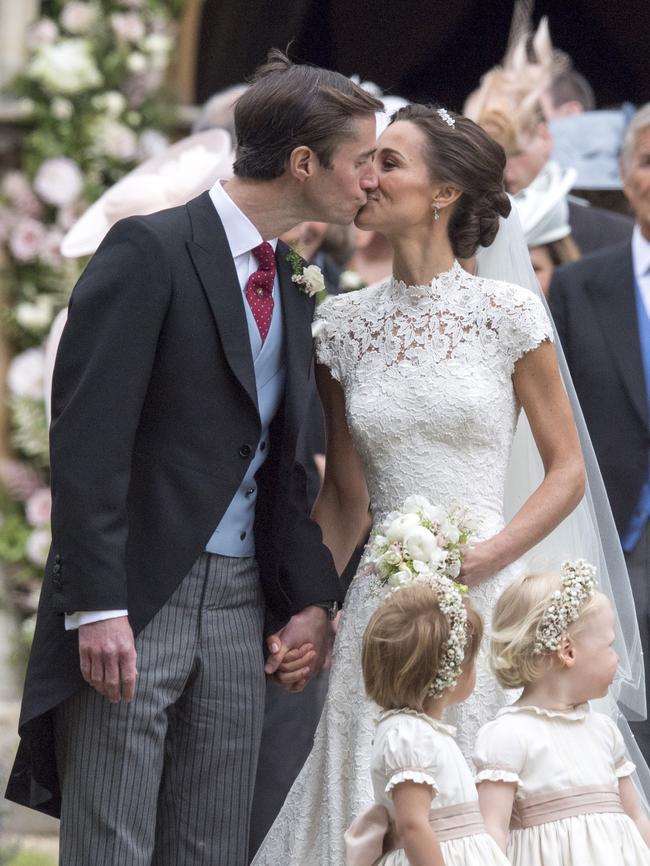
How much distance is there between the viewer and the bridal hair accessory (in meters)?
4.33

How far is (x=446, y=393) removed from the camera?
4.25 metres

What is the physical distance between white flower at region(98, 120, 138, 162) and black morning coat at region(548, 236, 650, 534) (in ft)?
11.2

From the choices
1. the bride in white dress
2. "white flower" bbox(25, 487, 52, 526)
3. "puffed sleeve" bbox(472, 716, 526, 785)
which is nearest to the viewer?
"puffed sleeve" bbox(472, 716, 526, 785)

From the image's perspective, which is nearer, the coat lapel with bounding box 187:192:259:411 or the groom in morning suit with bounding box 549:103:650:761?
the coat lapel with bounding box 187:192:259:411

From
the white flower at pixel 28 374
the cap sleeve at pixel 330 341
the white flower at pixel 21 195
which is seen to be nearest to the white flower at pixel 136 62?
the white flower at pixel 21 195

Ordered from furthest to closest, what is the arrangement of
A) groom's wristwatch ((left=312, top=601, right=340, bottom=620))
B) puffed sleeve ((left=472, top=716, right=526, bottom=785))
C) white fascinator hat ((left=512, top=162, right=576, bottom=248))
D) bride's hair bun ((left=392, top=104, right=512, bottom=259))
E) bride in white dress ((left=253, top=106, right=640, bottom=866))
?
white fascinator hat ((left=512, top=162, right=576, bottom=248))
bride's hair bun ((left=392, top=104, right=512, bottom=259))
bride in white dress ((left=253, top=106, right=640, bottom=866))
groom's wristwatch ((left=312, top=601, right=340, bottom=620))
puffed sleeve ((left=472, top=716, right=526, bottom=785))

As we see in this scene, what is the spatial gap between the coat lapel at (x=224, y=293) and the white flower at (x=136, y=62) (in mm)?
5116

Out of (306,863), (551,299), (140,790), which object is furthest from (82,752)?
(551,299)

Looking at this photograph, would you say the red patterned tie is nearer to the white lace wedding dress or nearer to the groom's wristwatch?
the white lace wedding dress

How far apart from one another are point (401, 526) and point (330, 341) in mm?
759

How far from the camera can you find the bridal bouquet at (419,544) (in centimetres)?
384

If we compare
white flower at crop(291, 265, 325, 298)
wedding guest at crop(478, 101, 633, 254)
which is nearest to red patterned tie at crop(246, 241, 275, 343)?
white flower at crop(291, 265, 325, 298)

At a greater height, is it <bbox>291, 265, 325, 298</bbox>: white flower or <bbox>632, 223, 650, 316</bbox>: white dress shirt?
<bbox>632, 223, 650, 316</bbox>: white dress shirt

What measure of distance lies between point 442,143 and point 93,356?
4.04 ft
